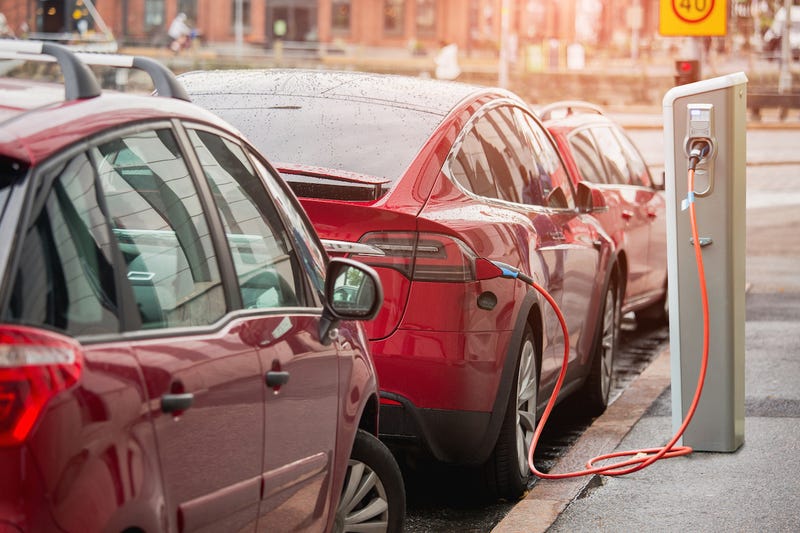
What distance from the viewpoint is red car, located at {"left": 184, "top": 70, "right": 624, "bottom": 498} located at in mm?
5586

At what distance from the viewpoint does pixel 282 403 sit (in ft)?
12.1

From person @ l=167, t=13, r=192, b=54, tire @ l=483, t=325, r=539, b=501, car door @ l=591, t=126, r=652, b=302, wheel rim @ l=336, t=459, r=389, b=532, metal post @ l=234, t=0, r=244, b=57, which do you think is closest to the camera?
wheel rim @ l=336, t=459, r=389, b=532

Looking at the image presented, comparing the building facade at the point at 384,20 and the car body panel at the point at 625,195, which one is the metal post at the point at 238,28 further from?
the car body panel at the point at 625,195

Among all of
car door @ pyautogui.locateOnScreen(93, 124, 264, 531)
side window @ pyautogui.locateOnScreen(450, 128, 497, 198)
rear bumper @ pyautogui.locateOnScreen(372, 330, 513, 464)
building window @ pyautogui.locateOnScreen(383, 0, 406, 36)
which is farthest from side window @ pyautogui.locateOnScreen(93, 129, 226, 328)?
building window @ pyautogui.locateOnScreen(383, 0, 406, 36)

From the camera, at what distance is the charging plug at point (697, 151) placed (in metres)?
6.42

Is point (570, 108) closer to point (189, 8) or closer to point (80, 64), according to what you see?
point (80, 64)

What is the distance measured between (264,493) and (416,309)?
6.67 ft

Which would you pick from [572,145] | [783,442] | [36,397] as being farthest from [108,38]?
[36,397]

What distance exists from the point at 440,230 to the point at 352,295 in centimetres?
158

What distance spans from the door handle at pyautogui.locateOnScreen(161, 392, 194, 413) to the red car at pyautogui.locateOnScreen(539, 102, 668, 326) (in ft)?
18.9

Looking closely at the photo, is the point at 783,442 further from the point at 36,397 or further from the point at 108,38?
the point at 108,38

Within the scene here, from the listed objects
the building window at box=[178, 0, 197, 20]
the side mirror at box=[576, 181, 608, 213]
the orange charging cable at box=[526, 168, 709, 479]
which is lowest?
the orange charging cable at box=[526, 168, 709, 479]

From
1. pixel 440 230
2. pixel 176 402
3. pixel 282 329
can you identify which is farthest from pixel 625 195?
pixel 176 402

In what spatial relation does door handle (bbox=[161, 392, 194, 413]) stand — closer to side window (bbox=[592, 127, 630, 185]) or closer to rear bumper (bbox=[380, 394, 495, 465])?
rear bumper (bbox=[380, 394, 495, 465])
